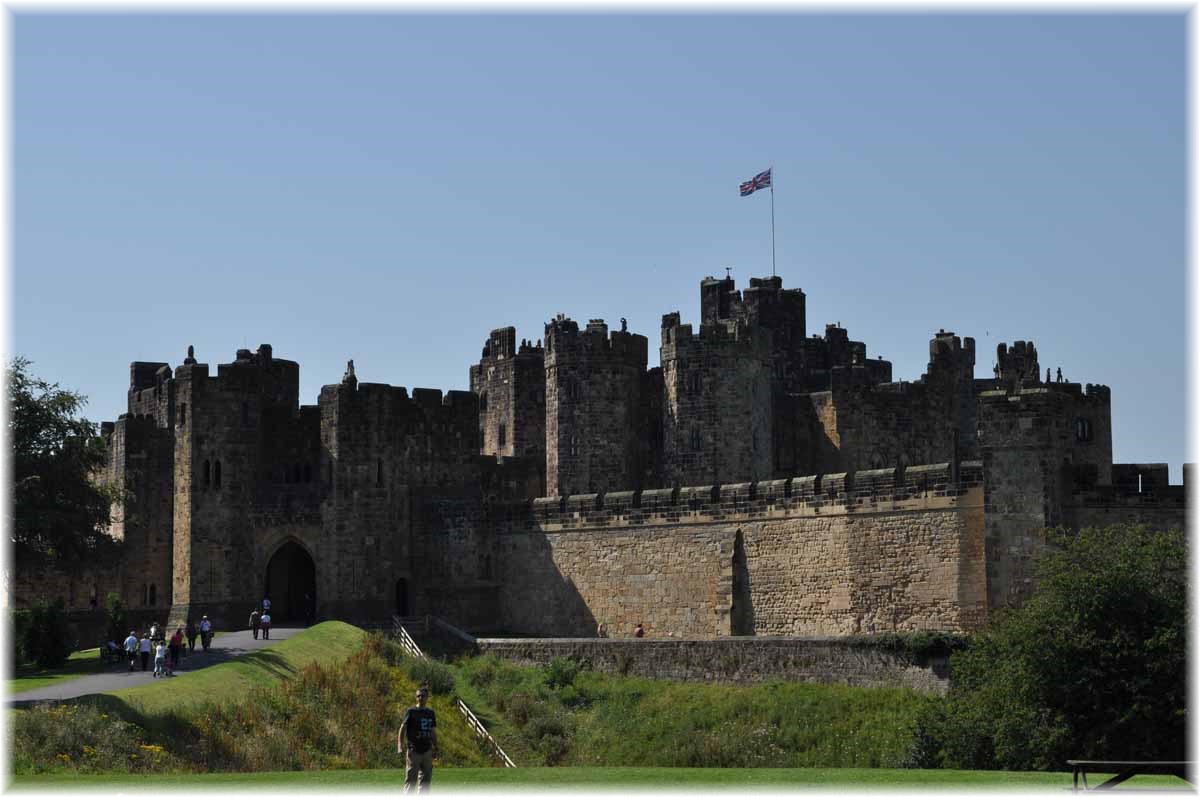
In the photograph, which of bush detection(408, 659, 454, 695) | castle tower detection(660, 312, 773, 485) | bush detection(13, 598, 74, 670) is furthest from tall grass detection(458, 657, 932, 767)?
castle tower detection(660, 312, 773, 485)

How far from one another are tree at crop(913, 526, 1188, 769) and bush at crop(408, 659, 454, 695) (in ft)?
44.7

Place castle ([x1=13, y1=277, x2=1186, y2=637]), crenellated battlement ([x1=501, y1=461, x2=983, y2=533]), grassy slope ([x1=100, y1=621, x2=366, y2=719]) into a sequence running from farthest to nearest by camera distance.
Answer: crenellated battlement ([x1=501, y1=461, x2=983, y2=533]) < castle ([x1=13, y1=277, x2=1186, y2=637]) < grassy slope ([x1=100, y1=621, x2=366, y2=719])

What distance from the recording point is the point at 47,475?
43.8m

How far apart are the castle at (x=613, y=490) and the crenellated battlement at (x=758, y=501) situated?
Result: 0.21 ft

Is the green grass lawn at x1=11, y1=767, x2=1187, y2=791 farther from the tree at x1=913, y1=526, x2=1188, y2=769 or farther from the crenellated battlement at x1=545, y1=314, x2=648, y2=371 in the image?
the crenellated battlement at x1=545, y1=314, x2=648, y2=371

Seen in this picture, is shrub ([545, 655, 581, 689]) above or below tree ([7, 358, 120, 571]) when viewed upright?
below

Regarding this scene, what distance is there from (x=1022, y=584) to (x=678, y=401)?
65.5ft

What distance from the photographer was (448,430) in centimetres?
5822

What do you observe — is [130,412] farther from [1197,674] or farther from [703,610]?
[1197,674]

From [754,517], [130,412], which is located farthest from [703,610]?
[130,412]

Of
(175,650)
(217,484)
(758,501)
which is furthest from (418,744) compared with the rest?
(217,484)

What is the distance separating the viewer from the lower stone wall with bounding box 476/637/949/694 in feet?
140

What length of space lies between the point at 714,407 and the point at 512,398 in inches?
352

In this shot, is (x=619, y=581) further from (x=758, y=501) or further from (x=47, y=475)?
(x=47, y=475)
